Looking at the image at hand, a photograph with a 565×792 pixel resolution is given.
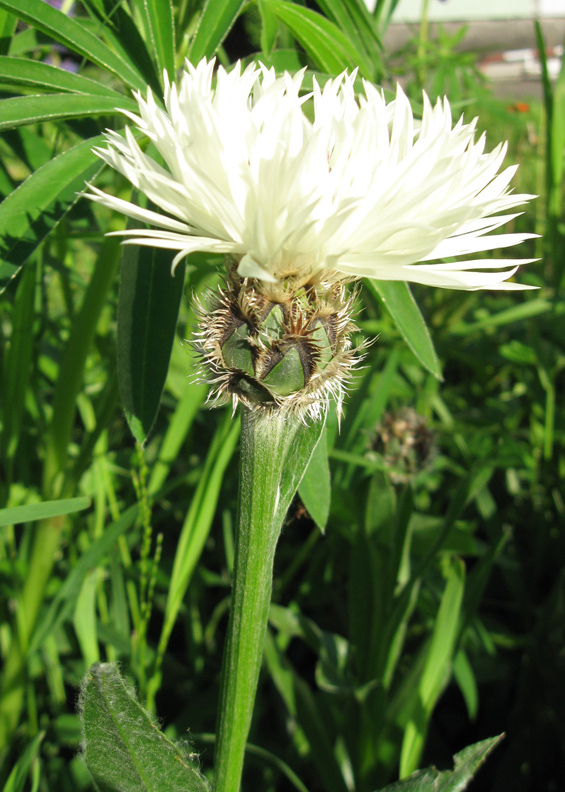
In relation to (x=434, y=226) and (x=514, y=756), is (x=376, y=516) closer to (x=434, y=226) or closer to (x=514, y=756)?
(x=514, y=756)

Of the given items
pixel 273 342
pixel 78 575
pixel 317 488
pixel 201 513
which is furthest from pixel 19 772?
pixel 273 342

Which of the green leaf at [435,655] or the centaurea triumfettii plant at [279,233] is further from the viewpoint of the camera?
the green leaf at [435,655]

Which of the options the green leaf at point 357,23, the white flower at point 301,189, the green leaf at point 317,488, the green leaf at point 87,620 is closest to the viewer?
the white flower at point 301,189

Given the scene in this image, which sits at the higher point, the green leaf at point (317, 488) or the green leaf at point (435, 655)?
the green leaf at point (317, 488)

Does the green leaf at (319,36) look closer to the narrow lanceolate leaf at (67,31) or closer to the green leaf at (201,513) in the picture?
the narrow lanceolate leaf at (67,31)

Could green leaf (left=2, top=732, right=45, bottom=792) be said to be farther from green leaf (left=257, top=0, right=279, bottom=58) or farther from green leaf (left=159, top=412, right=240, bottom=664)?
green leaf (left=257, top=0, right=279, bottom=58)

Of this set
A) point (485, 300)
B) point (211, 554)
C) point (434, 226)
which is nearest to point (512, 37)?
point (485, 300)

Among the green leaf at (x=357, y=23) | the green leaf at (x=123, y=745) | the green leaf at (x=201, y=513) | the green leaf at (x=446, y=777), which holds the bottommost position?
the green leaf at (x=446, y=777)

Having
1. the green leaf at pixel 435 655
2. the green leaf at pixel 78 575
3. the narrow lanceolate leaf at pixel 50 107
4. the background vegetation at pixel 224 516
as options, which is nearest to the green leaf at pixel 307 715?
the background vegetation at pixel 224 516
